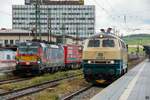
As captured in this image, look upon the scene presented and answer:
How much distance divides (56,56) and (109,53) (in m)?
17.6

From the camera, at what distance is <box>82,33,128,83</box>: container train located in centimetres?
2617

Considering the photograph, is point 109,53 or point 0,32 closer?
point 109,53

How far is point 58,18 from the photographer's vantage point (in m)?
146

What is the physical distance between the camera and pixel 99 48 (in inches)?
1051

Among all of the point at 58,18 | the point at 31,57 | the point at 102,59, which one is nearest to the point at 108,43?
the point at 102,59

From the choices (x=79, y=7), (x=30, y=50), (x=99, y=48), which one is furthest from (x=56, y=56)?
(x=79, y=7)

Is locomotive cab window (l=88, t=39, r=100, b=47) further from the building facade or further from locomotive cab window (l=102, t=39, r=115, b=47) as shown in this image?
the building facade

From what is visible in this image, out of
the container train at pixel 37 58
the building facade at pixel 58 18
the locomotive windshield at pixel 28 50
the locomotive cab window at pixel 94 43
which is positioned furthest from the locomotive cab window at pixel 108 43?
the building facade at pixel 58 18

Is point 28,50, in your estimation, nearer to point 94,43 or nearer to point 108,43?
point 94,43

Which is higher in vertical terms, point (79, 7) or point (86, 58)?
point (79, 7)

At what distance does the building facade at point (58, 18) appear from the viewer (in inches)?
5463

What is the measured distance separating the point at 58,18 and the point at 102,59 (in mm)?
120068

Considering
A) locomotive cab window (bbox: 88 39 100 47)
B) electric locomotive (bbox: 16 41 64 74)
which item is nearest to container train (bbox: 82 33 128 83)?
locomotive cab window (bbox: 88 39 100 47)

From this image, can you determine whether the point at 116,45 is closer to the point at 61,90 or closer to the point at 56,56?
the point at 61,90
